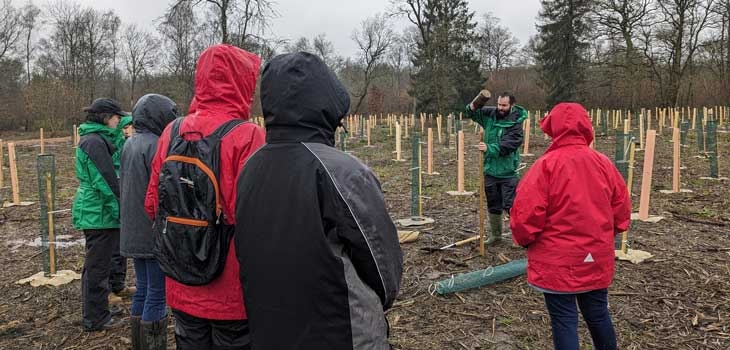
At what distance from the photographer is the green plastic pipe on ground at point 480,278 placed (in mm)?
4375

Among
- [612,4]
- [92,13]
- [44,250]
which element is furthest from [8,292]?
[92,13]

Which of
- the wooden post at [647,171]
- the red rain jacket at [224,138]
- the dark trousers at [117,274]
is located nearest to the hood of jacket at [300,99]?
the red rain jacket at [224,138]

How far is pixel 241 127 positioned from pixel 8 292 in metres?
4.21

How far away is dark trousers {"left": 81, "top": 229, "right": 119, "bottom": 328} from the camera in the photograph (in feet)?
12.3

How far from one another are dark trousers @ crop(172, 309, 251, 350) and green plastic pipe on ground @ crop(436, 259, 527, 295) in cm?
268

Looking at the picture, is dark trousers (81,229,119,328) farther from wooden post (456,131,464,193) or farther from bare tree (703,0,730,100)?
bare tree (703,0,730,100)

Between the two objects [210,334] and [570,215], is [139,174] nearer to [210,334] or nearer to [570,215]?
[210,334]

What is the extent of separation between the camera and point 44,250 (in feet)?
15.9

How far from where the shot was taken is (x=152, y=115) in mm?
3080

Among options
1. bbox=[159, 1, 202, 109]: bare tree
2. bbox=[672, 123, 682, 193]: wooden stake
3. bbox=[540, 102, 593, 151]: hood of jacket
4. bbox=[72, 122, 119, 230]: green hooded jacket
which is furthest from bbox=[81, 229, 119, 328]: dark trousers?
bbox=[159, 1, 202, 109]: bare tree

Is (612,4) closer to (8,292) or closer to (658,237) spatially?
(658,237)

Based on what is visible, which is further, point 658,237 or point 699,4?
point 699,4

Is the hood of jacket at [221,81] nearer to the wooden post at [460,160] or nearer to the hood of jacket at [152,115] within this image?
the hood of jacket at [152,115]

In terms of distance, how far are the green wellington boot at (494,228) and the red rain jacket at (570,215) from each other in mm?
2947
